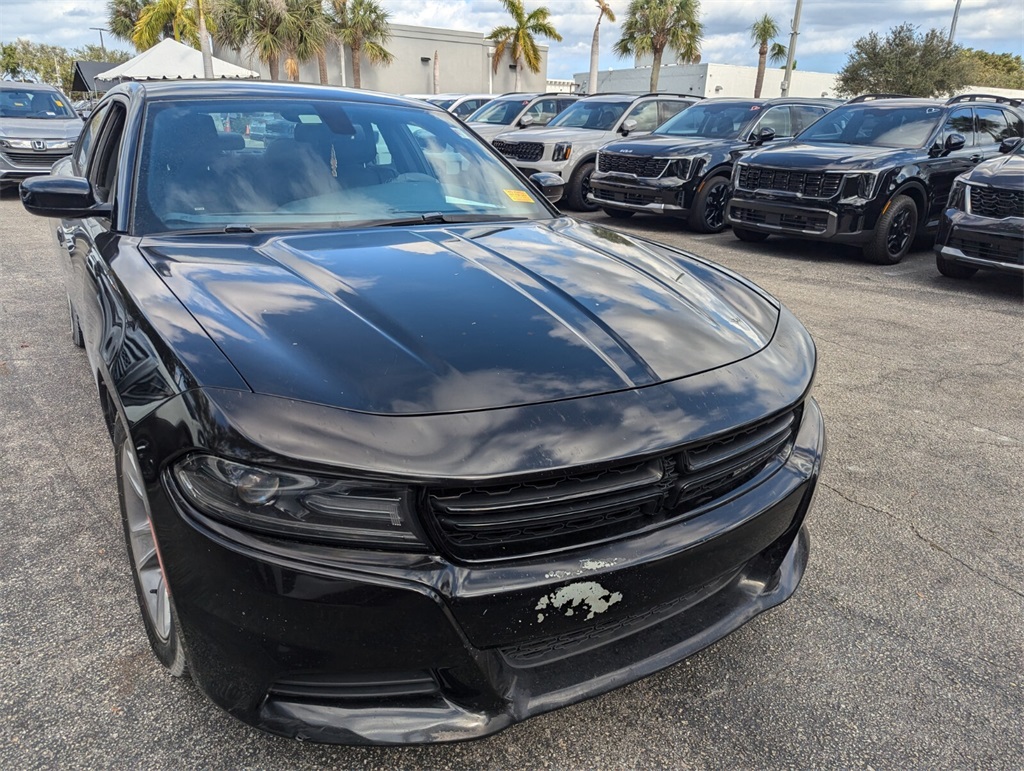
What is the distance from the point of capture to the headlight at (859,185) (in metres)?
7.73

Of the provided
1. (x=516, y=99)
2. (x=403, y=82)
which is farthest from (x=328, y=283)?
(x=403, y=82)

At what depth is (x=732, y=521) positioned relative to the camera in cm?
174

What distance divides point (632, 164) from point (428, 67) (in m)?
34.2

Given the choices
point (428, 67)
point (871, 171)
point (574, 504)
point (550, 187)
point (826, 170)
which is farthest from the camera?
point (428, 67)

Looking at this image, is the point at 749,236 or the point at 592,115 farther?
the point at 592,115

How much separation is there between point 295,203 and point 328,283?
2.57 ft

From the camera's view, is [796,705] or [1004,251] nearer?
[796,705]

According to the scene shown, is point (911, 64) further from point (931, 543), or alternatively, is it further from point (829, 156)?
point (931, 543)

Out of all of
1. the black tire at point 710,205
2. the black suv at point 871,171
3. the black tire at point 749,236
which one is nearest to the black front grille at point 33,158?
the black tire at point 710,205

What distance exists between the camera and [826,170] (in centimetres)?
786

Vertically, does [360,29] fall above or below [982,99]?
above

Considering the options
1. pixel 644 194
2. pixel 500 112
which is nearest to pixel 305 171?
pixel 644 194

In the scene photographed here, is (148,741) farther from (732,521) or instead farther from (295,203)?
(295,203)

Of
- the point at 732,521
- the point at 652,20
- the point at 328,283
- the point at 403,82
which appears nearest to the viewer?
the point at 732,521
